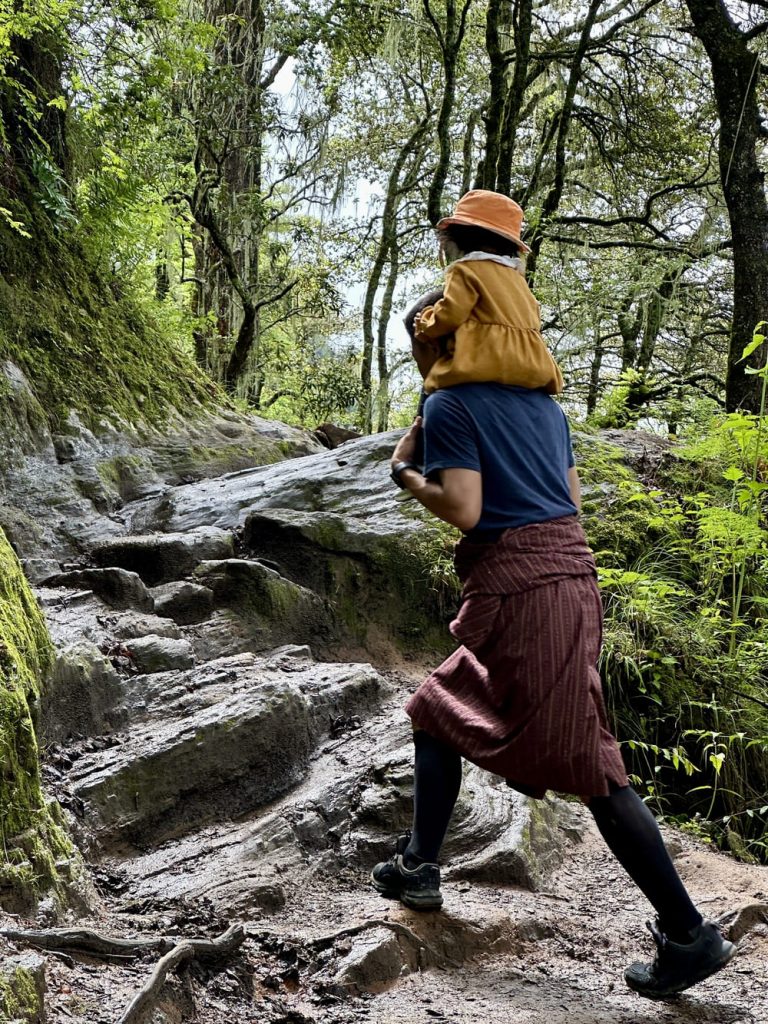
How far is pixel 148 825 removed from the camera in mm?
3922

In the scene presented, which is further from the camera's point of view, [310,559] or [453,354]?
[310,559]

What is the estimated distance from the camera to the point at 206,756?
4.15 metres

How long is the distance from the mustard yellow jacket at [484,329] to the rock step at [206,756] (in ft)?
7.03

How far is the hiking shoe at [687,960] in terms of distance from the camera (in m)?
2.78

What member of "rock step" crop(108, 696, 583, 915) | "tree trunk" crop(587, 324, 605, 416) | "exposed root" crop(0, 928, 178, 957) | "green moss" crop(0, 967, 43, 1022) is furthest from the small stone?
"tree trunk" crop(587, 324, 605, 416)

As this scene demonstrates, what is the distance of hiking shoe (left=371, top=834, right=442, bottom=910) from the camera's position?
10.6 feet

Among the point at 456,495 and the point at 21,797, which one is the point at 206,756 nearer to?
the point at 21,797

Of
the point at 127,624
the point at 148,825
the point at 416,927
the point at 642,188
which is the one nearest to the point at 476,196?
the point at 416,927

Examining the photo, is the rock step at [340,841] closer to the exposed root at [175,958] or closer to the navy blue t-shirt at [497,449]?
the exposed root at [175,958]

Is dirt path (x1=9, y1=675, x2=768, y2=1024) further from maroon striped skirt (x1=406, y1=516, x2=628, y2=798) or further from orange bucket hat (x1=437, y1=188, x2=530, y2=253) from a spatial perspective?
orange bucket hat (x1=437, y1=188, x2=530, y2=253)

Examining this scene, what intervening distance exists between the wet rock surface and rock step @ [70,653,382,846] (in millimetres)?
11

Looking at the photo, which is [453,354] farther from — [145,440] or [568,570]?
[145,440]

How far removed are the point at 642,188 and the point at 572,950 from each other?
1498 centimetres

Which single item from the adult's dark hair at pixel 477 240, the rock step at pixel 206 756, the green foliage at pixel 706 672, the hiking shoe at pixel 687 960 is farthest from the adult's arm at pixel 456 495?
the green foliage at pixel 706 672
